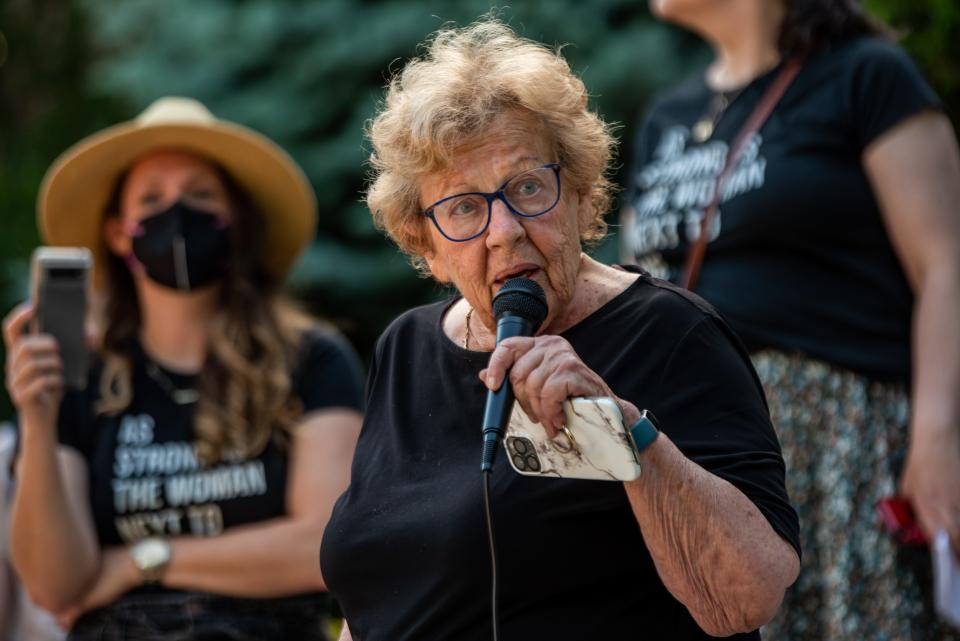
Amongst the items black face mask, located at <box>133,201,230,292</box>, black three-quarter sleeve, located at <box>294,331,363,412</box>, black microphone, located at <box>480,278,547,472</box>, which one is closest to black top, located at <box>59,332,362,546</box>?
black three-quarter sleeve, located at <box>294,331,363,412</box>

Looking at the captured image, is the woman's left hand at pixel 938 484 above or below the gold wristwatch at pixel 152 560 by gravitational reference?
above

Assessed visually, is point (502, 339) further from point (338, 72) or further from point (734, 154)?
point (338, 72)

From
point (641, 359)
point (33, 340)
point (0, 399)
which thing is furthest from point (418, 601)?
point (0, 399)

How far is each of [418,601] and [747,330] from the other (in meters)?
1.37

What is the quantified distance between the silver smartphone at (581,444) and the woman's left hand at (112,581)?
2.03 m

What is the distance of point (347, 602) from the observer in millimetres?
2879

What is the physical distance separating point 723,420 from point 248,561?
195 centimetres

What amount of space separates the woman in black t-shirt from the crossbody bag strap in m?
0.02

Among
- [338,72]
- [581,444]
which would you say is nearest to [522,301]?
[581,444]

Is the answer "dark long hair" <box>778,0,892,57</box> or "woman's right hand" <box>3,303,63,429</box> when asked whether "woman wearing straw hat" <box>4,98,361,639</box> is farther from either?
"dark long hair" <box>778,0,892,57</box>

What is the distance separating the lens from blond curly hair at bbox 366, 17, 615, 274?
275 cm

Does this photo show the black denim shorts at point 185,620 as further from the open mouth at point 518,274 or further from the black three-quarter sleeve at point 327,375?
the open mouth at point 518,274

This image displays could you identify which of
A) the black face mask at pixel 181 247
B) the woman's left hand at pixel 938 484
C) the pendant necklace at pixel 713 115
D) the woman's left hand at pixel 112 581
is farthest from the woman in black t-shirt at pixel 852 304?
the woman's left hand at pixel 112 581

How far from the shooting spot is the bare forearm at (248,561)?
13.4ft
